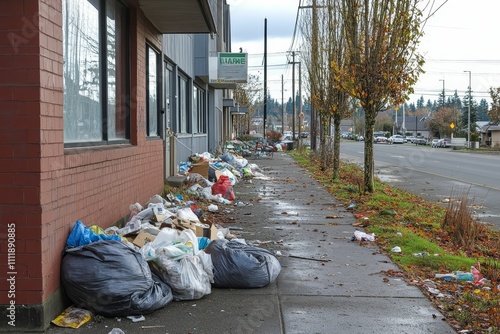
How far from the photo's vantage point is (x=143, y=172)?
9570 millimetres

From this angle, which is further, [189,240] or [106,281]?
[189,240]

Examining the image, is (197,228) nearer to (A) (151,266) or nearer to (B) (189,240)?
(B) (189,240)

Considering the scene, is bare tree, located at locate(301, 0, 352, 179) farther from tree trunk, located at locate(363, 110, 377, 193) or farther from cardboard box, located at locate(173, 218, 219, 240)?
cardboard box, located at locate(173, 218, 219, 240)

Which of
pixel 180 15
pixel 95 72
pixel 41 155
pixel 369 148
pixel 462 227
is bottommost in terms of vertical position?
pixel 462 227

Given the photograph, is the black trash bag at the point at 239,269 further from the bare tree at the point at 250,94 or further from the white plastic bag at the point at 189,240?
the bare tree at the point at 250,94

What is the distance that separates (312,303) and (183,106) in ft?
44.0

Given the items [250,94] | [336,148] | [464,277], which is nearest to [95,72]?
[464,277]

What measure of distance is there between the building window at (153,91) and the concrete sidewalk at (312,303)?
11.2 ft

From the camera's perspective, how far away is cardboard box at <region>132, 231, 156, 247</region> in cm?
620

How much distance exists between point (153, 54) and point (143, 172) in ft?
10.1

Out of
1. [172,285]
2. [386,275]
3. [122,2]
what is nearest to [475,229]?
Result: [386,275]

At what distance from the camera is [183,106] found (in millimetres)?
18203

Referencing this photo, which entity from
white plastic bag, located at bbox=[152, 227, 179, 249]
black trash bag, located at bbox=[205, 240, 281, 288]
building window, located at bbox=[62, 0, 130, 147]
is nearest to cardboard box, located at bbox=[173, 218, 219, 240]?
white plastic bag, located at bbox=[152, 227, 179, 249]

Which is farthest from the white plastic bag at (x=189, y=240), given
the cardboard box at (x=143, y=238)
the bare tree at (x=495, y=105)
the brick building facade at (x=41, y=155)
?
the bare tree at (x=495, y=105)
